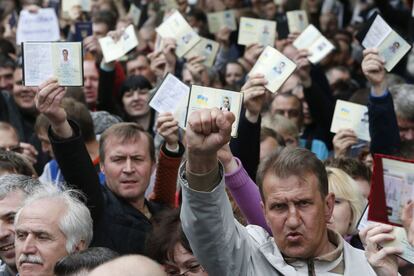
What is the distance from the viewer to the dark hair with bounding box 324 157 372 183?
20.5ft

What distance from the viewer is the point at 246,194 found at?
4781 mm

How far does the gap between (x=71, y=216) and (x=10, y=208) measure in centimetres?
50

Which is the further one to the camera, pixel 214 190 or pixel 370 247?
pixel 370 247

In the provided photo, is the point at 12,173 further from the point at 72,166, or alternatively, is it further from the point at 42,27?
Result: the point at 42,27

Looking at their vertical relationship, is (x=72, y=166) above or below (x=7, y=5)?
above

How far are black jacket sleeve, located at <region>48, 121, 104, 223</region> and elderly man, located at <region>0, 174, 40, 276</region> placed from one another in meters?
0.18

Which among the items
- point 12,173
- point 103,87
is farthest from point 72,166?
point 103,87

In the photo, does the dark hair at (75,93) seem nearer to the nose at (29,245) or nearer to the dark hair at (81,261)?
the nose at (29,245)

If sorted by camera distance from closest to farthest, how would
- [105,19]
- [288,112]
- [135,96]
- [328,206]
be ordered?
1. [328,206]
2. [288,112]
3. [135,96]
4. [105,19]

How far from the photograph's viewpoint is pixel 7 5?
49.9 ft

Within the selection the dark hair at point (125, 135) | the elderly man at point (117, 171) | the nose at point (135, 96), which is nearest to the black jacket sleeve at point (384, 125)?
the elderly man at point (117, 171)

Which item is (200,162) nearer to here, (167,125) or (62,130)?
(62,130)

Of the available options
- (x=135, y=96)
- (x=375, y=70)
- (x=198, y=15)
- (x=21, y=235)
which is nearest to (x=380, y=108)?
(x=375, y=70)

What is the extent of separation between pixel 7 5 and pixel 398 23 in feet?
17.7
